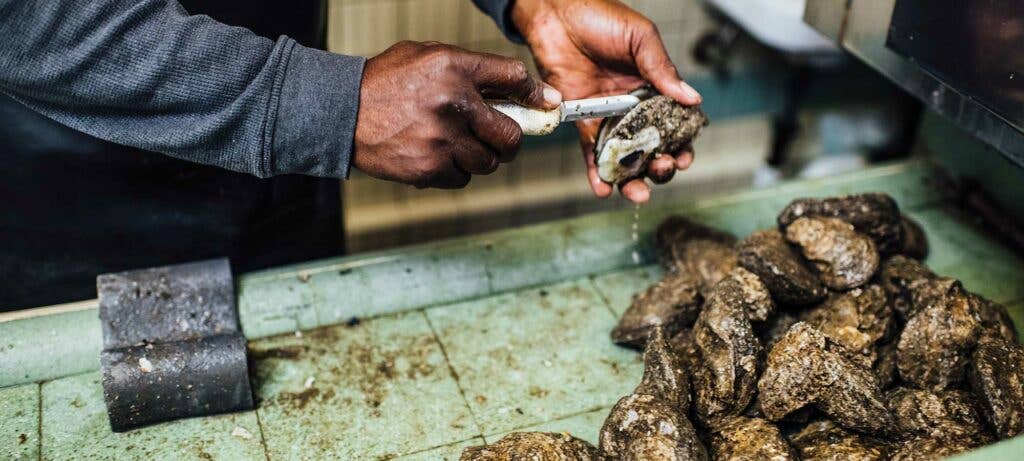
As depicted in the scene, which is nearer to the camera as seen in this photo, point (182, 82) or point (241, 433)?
point (182, 82)

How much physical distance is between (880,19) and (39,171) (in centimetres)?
141

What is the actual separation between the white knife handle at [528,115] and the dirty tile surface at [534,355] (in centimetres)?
40

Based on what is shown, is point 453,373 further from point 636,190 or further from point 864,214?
point 864,214

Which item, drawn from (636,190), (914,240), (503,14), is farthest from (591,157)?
(914,240)

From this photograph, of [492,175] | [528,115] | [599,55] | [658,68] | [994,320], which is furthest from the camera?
[492,175]

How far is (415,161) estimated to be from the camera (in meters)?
1.23

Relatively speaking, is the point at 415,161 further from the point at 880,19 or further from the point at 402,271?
the point at 880,19

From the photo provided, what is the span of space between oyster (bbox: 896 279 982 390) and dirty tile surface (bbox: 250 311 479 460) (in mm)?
655

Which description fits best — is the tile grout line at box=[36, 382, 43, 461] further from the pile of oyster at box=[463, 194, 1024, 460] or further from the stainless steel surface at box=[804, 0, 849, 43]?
the stainless steel surface at box=[804, 0, 849, 43]

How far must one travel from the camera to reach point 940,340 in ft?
4.45

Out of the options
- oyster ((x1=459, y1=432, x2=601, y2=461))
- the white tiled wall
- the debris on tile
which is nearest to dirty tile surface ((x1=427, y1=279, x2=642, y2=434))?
oyster ((x1=459, y1=432, x2=601, y2=461))

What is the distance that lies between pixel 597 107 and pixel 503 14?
1.34ft

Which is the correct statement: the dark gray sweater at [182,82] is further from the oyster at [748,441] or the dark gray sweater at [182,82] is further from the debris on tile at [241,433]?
the oyster at [748,441]

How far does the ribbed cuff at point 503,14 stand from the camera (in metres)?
1.69
